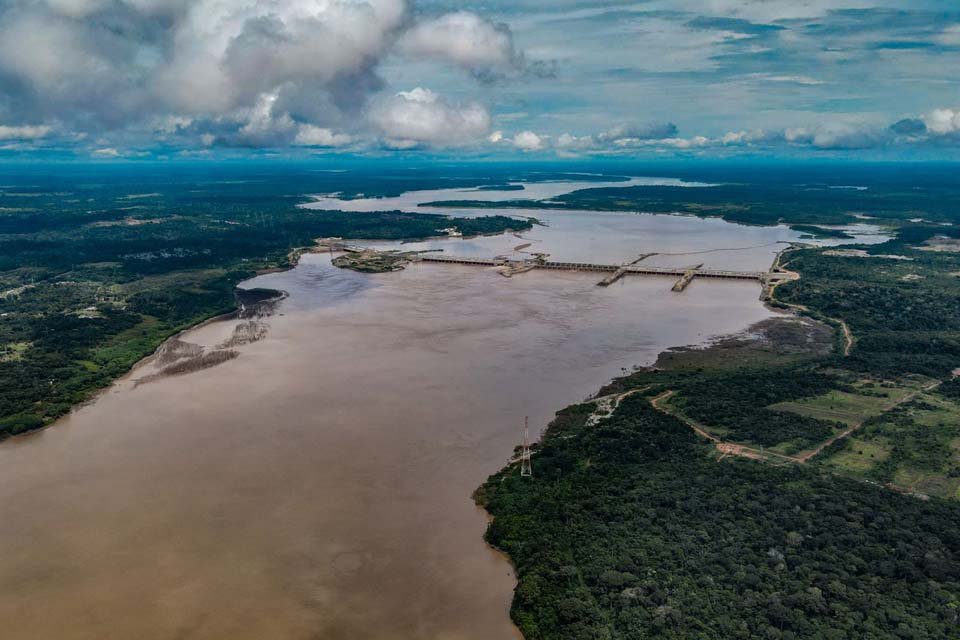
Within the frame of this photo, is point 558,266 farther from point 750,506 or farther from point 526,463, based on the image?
point 750,506

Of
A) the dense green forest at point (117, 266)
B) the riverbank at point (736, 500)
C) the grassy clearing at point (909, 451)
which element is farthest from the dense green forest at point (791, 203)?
the grassy clearing at point (909, 451)

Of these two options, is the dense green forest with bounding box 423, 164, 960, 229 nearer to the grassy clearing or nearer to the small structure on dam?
the small structure on dam

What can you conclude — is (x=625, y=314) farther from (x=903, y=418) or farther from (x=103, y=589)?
(x=103, y=589)

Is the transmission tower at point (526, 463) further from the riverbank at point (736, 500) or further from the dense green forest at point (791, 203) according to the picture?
the dense green forest at point (791, 203)

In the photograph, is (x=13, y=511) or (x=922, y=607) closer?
(x=922, y=607)

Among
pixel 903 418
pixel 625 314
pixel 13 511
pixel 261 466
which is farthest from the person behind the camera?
pixel 625 314

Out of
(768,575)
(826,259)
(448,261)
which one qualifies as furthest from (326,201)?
(768,575)

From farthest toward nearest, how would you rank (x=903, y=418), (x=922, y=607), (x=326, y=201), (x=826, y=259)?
(x=326, y=201)
(x=826, y=259)
(x=903, y=418)
(x=922, y=607)

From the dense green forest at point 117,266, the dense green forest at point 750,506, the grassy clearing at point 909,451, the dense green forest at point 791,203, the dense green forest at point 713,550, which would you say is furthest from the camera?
the dense green forest at point 791,203
